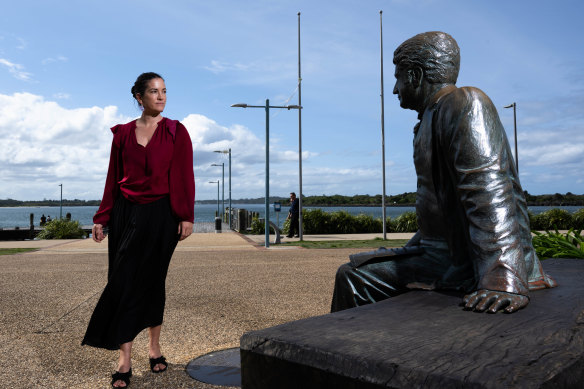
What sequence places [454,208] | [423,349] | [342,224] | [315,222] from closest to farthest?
[423,349] → [454,208] → [315,222] → [342,224]

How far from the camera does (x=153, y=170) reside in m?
3.13

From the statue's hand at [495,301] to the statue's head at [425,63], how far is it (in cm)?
89

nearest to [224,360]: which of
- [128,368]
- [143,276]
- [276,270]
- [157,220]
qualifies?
[128,368]

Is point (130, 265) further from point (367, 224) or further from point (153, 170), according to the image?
point (367, 224)

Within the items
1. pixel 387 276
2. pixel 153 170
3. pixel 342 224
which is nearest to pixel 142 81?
pixel 153 170

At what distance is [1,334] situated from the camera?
15.7ft

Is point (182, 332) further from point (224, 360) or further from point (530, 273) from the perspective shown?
point (530, 273)

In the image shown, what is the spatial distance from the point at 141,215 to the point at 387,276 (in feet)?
5.22

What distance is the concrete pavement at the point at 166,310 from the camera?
12.0 feet

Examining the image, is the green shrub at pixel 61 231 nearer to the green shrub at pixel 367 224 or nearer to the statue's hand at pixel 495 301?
the green shrub at pixel 367 224

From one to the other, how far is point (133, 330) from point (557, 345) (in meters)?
Result: 2.46

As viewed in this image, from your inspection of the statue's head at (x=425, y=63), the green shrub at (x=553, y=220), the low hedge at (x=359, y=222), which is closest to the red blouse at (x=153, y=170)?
the statue's head at (x=425, y=63)

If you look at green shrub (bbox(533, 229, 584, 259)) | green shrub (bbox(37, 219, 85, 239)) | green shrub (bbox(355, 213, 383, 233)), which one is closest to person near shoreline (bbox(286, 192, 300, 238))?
green shrub (bbox(355, 213, 383, 233))

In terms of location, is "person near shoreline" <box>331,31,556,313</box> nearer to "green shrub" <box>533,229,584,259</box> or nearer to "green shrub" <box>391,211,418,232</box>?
"green shrub" <box>533,229,584,259</box>
